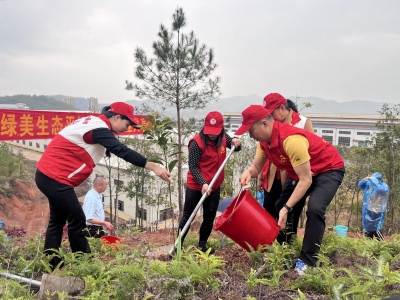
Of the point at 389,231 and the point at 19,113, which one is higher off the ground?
the point at 19,113

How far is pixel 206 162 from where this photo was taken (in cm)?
305

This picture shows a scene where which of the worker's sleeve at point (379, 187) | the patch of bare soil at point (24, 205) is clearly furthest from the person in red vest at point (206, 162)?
the patch of bare soil at point (24, 205)

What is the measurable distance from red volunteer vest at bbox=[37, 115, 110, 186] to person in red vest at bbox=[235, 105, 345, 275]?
1.17m

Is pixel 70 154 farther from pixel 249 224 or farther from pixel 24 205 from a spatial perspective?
pixel 24 205

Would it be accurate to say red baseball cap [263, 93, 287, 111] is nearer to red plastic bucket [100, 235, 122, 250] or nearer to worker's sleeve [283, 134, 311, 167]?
worker's sleeve [283, 134, 311, 167]

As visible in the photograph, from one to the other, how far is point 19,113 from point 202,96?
408 cm

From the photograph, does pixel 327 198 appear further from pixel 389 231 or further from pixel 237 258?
pixel 389 231

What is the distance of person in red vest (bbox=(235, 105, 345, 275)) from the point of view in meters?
2.16

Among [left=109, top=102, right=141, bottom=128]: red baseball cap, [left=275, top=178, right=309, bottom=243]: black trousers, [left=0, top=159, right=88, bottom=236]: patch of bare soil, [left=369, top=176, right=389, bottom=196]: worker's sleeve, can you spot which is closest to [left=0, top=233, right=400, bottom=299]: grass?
[left=275, top=178, right=309, bottom=243]: black trousers

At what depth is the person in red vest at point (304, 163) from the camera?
7.10 ft

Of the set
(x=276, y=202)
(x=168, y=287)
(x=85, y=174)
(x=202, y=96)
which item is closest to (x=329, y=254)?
(x=276, y=202)

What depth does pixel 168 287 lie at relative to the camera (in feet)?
5.45

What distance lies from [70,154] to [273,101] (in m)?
1.75

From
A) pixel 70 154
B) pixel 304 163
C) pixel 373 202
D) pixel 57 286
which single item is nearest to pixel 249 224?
pixel 304 163
